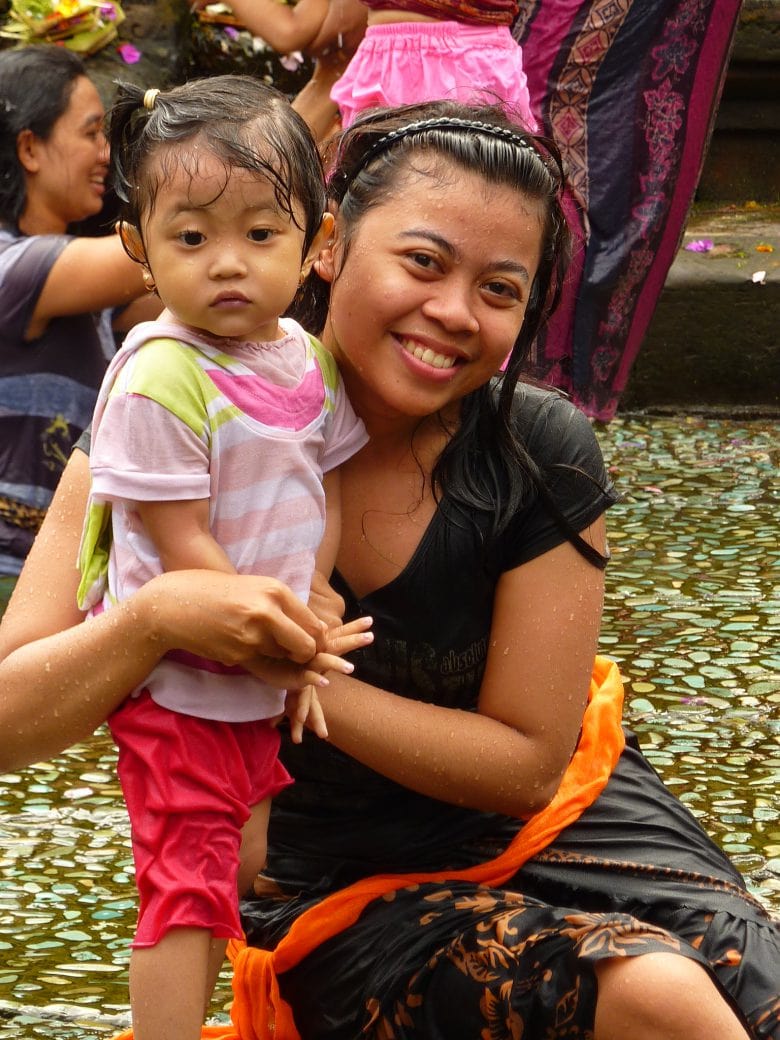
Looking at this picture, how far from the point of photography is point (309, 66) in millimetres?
8000

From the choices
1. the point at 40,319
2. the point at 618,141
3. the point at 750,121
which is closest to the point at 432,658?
the point at 40,319

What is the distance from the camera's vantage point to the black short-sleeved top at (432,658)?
2.51 metres

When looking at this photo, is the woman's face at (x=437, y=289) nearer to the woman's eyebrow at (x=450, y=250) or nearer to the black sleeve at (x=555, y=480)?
the woman's eyebrow at (x=450, y=250)

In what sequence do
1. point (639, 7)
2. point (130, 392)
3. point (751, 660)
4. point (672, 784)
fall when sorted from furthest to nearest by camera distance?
1. point (639, 7)
2. point (751, 660)
3. point (672, 784)
4. point (130, 392)

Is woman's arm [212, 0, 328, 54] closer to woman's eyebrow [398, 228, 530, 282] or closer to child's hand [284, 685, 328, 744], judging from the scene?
woman's eyebrow [398, 228, 530, 282]

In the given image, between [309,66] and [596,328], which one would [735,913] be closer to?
[596,328]

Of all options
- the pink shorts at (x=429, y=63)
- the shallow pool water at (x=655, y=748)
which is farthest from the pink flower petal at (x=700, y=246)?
the pink shorts at (x=429, y=63)

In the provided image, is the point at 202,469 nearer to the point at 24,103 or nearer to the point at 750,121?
the point at 24,103

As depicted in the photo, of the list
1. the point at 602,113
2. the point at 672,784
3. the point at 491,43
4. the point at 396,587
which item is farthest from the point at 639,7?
the point at 396,587

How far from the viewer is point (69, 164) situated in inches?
203

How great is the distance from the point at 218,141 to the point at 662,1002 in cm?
111

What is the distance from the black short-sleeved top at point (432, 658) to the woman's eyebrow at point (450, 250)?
10.3 inches

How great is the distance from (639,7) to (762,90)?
2.14 m

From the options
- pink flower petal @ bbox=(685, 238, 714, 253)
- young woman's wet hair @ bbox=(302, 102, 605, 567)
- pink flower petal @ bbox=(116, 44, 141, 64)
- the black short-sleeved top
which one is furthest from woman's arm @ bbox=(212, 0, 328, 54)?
the black short-sleeved top
